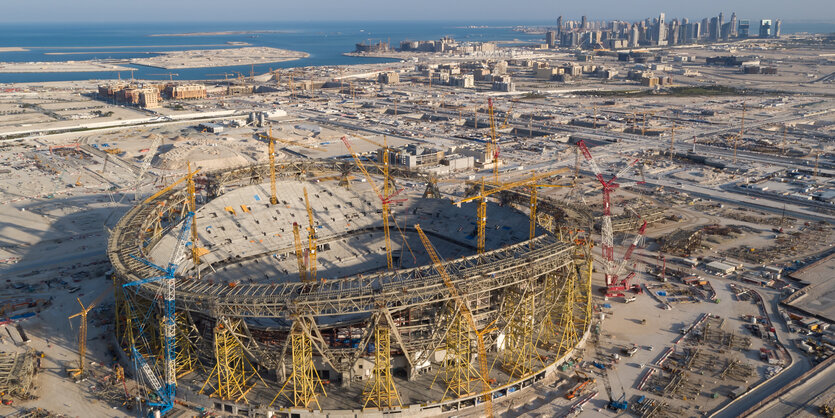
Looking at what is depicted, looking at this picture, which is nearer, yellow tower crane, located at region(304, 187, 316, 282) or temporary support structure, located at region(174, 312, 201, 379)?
temporary support structure, located at region(174, 312, 201, 379)

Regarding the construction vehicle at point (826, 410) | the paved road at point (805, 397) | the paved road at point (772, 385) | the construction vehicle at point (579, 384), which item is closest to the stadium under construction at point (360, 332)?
the construction vehicle at point (579, 384)

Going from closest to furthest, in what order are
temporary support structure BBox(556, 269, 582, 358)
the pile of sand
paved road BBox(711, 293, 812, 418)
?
paved road BBox(711, 293, 812, 418), temporary support structure BBox(556, 269, 582, 358), the pile of sand

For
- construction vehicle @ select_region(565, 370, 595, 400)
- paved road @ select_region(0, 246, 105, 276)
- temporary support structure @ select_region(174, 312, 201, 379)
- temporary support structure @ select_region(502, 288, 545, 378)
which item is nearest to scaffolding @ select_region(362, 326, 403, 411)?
temporary support structure @ select_region(502, 288, 545, 378)

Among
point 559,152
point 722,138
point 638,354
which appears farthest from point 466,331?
point 722,138

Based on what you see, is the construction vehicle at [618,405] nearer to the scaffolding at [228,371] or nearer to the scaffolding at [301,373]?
the scaffolding at [301,373]

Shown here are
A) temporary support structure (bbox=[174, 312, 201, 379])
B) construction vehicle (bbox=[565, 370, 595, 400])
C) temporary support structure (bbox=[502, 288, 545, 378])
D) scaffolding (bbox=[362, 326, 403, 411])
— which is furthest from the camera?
temporary support structure (bbox=[502, 288, 545, 378])

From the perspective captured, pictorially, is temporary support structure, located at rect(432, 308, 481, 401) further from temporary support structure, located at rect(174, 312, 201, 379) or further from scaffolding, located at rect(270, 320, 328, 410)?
temporary support structure, located at rect(174, 312, 201, 379)

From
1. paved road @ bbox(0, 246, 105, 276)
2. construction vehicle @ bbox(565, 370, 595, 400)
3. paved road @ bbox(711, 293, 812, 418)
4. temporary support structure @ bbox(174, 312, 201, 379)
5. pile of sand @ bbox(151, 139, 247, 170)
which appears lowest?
paved road @ bbox(711, 293, 812, 418)
